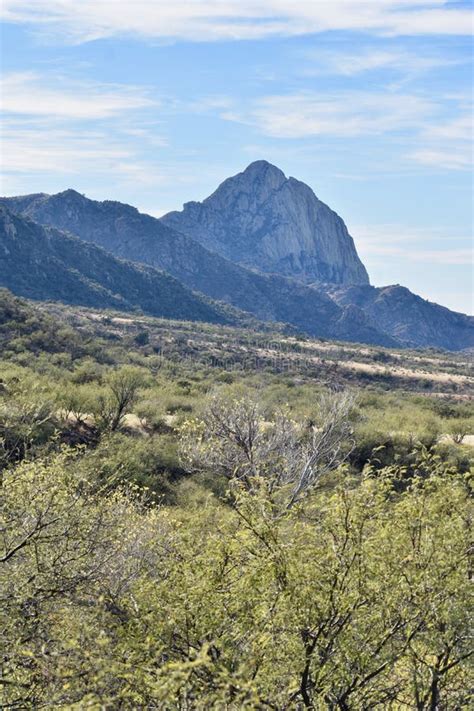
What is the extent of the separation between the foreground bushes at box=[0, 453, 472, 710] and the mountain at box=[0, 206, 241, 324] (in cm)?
14888

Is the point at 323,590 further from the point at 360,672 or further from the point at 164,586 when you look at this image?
the point at 164,586

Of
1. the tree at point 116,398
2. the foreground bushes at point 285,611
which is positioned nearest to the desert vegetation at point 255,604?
the foreground bushes at point 285,611

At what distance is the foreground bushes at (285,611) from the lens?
8.44m

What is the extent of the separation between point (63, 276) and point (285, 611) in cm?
17166

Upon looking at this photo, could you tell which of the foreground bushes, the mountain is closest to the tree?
the foreground bushes

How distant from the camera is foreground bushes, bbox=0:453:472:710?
27.7 feet

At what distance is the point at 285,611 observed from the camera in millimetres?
8453

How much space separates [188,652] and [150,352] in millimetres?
86006

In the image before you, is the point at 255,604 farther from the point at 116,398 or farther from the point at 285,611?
the point at 116,398

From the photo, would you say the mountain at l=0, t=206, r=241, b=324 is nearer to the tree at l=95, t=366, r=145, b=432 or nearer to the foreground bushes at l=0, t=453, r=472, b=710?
the tree at l=95, t=366, r=145, b=432

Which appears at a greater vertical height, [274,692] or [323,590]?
[323,590]

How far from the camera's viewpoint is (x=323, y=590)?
880 cm

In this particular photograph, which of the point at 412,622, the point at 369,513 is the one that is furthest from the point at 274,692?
the point at 369,513

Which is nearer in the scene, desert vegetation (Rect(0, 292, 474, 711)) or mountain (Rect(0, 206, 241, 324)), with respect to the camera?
desert vegetation (Rect(0, 292, 474, 711))
